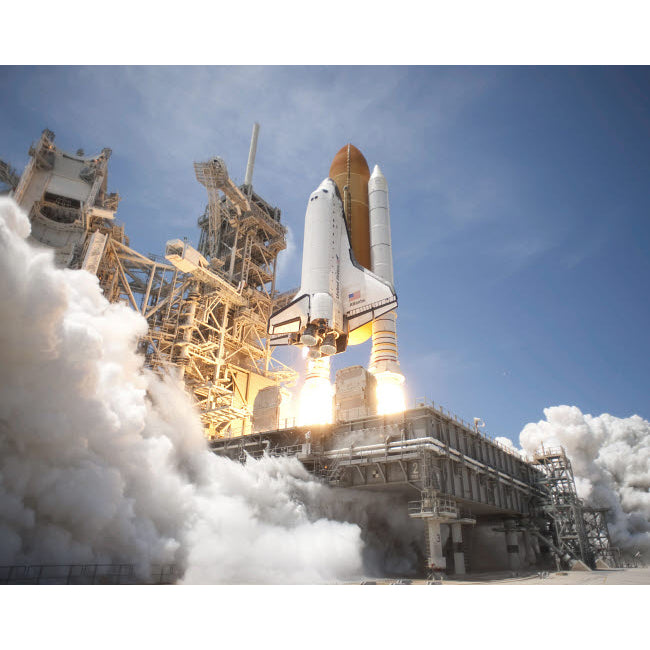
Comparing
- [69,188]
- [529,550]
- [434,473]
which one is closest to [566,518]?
[529,550]

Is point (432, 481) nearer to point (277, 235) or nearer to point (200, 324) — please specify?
point (200, 324)

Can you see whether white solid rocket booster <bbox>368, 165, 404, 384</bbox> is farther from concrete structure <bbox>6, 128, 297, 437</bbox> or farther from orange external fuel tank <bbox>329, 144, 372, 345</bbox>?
concrete structure <bbox>6, 128, 297, 437</bbox>

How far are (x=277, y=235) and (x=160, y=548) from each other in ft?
99.1

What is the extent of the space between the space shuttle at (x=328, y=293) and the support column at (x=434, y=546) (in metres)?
9.24

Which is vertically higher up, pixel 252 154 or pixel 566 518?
pixel 252 154

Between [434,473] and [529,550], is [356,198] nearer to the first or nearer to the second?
[434,473]

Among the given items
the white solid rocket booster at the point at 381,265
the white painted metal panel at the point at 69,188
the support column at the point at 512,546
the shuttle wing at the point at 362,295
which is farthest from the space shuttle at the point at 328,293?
the support column at the point at 512,546

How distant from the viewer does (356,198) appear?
31203 millimetres

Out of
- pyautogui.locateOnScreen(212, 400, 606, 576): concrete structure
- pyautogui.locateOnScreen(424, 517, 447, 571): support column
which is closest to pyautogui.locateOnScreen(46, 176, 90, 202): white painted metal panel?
pyautogui.locateOnScreen(212, 400, 606, 576): concrete structure

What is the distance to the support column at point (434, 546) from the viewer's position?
17391 millimetres

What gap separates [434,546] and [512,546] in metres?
12.6

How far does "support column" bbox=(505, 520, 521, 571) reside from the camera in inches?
1067

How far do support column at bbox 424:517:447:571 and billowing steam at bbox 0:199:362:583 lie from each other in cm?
285
